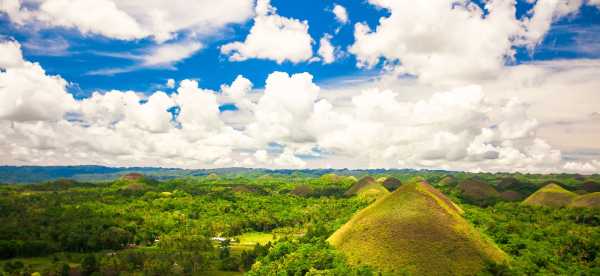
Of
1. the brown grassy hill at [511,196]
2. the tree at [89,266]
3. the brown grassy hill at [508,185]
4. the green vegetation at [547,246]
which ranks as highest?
the brown grassy hill at [508,185]

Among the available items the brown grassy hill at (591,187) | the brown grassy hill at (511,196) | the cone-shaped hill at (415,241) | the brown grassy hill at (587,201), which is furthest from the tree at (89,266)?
the brown grassy hill at (591,187)

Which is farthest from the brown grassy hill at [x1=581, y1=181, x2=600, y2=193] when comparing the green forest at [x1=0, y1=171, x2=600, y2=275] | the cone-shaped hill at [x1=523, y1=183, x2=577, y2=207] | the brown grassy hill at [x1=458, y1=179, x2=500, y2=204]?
the brown grassy hill at [x1=458, y1=179, x2=500, y2=204]

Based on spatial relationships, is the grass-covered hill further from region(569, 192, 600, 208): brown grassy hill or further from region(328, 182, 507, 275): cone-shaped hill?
region(328, 182, 507, 275): cone-shaped hill

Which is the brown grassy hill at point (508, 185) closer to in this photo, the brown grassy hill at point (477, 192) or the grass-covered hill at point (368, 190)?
the brown grassy hill at point (477, 192)

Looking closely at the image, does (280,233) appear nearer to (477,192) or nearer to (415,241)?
(415,241)

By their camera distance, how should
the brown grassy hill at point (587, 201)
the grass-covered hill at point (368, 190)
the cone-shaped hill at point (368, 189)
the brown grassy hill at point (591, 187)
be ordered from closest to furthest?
1. the brown grassy hill at point (587, 201)
2. the brown grassy hill at point (591, 187)
3. the grass-covered hill at point (368, 190)
4. the cone-shaped hill at point (368, 189)

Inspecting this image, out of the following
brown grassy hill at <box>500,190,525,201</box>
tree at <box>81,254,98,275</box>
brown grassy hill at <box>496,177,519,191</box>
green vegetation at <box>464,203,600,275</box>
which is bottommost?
tree at <box>81,254,98,275</box>
